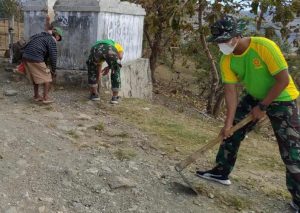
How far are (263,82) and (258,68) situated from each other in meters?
0.14

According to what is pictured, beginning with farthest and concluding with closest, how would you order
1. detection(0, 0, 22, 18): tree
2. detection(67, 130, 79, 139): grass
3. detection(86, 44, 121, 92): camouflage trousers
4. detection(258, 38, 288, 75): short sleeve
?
detection(0, 0, 22, 18): tree, detection(86, 44, 121, 92): camouflage trousers, detection(67, 130, 79, 139): grass, detection(258, 38, 288, 75): short sleeve

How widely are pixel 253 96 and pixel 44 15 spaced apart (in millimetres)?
4946

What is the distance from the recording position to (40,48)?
20.7ft

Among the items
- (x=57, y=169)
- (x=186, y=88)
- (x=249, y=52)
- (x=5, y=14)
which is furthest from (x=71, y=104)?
(x=5, y=14)

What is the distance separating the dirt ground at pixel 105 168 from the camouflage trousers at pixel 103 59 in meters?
0.53

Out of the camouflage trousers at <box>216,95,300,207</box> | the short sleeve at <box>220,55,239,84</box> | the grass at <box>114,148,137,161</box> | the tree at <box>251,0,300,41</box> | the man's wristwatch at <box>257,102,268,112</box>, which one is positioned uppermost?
the tree at <box>251,0,300,41</box>

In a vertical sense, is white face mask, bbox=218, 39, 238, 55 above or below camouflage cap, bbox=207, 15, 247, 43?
below

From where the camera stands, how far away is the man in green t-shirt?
348 centimetres

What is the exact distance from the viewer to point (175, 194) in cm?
401

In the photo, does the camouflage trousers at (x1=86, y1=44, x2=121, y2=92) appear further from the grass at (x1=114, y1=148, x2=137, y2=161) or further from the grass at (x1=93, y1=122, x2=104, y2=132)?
the grass at (x1=114, y1=148, x2=137, y2=161)

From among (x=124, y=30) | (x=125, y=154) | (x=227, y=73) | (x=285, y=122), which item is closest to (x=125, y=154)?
(x=125, y=154)

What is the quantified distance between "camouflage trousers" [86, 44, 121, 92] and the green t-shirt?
3151mm

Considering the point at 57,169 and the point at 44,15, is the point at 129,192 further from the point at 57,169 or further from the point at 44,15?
the point at 44,15

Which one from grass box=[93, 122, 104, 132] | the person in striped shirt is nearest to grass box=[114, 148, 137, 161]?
grass box=[93, 122, 104, 132]
